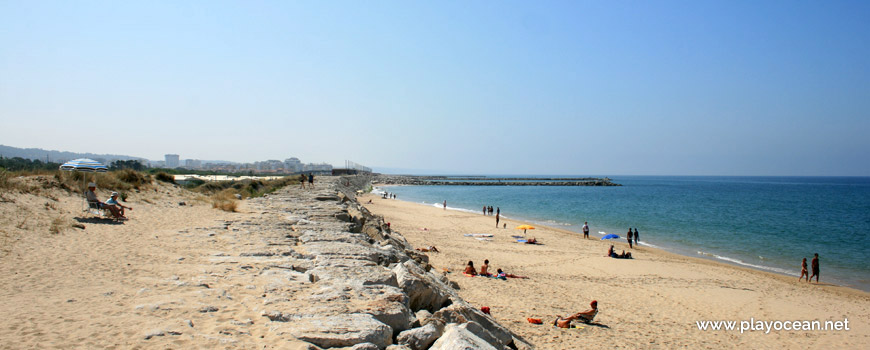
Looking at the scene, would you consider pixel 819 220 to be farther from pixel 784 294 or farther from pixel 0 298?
pixel 0 298

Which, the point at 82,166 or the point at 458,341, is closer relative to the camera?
the point at 458,341

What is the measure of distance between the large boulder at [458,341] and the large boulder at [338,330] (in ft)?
1.40

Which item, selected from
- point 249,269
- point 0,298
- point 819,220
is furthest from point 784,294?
point 819,220

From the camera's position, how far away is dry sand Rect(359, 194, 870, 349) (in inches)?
294

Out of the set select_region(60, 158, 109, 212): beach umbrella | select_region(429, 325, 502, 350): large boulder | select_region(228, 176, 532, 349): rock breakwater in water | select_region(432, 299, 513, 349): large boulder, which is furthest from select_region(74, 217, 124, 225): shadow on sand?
select_region(429, 325, 502, 350): large boulder

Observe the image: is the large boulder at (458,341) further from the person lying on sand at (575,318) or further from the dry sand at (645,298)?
the person lying on sand at (575,318)

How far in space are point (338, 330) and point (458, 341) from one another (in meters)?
0.95

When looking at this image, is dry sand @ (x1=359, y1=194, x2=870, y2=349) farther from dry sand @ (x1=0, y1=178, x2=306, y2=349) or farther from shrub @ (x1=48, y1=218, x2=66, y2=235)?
shrub @ (x1=48, y1=218, x2=66, y2=235)

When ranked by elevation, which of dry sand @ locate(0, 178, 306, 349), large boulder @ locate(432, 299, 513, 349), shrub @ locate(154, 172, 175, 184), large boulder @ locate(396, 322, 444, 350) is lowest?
large boulder @ locate(432, 299, 513, 349)

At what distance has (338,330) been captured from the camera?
11.7 ft

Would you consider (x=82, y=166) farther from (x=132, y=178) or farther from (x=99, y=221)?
(x=132, y=178)

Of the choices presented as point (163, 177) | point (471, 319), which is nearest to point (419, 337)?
point (471, 319)

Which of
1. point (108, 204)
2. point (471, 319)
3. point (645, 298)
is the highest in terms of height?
point (108, 204)

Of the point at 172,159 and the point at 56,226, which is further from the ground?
the point at 172,159
